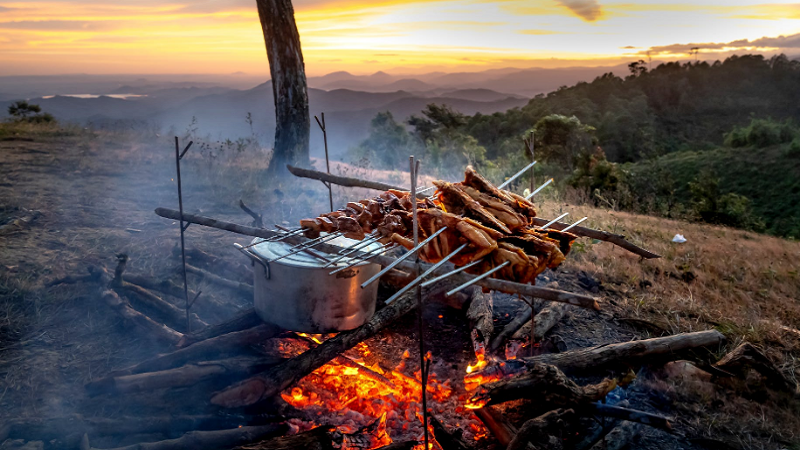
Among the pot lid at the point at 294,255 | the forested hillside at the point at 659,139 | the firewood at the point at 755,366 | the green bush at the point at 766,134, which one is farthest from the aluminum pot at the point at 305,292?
the green bush at the point at 766,134

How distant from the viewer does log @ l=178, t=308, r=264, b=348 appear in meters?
4.93

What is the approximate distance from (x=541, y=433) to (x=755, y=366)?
2.49 metres

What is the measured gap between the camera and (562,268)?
741 cm

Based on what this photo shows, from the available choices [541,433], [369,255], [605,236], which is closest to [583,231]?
[605,236]

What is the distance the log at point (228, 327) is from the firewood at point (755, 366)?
4477 mm

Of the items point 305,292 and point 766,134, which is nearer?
point 305,292

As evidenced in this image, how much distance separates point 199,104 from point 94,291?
2863cm

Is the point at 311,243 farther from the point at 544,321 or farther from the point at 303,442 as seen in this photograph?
the point at 544,321

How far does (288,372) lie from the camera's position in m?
4.36

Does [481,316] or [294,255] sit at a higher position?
[294,255]

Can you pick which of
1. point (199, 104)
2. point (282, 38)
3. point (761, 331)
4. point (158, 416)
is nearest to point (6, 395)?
point (158, 416)

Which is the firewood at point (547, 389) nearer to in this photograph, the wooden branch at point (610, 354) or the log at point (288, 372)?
the wooden branch at point (610, 354)

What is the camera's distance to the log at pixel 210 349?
14.5ft

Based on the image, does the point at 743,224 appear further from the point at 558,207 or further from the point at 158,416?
the point at 158,416
